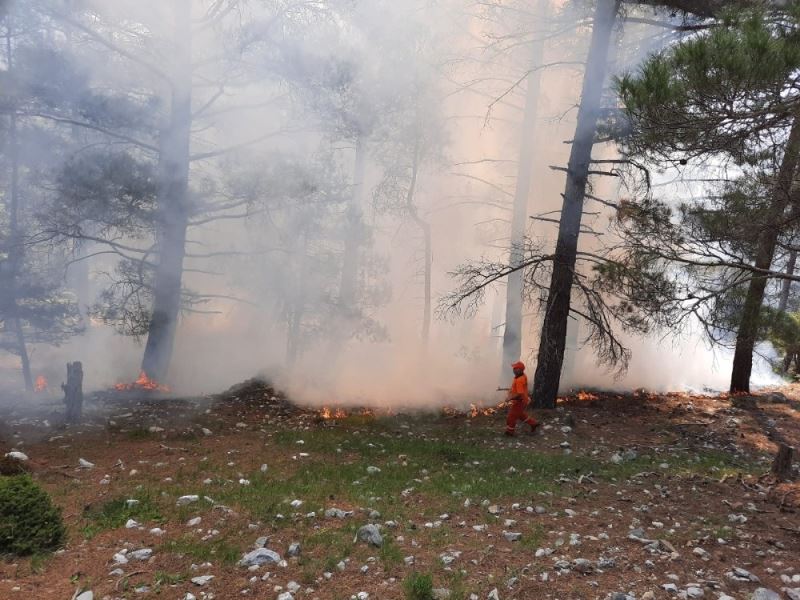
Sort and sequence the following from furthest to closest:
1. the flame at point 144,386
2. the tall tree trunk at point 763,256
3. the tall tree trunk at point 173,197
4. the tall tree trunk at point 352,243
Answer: the tall tree trunk at point 352,243 → the flame at point 144,386 → the tall tree trunk at point 173,197 → the tall tree trunk at point 763,256

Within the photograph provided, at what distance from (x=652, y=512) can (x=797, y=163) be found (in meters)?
5.13

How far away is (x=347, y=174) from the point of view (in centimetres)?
1509

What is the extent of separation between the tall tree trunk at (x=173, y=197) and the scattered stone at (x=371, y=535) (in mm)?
8356

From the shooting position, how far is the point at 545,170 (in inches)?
580

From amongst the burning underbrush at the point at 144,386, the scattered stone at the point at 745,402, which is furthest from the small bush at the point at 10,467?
the scattered stone at the point at 745,402

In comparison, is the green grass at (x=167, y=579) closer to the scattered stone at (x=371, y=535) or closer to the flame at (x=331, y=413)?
the scattered stone at (x=371, y=535)

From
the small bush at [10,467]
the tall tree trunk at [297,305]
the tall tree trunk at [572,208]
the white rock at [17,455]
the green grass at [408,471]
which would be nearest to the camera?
the green grass at [408,471]

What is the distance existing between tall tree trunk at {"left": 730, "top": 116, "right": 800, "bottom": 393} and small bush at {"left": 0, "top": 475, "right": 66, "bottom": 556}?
304 inches

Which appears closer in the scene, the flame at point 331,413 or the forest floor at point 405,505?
the forest floor at point 405,505

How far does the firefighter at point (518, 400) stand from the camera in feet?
27.6

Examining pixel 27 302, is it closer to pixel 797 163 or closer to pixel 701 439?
pixel 701 439

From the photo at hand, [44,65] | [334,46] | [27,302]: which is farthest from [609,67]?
[27,302]

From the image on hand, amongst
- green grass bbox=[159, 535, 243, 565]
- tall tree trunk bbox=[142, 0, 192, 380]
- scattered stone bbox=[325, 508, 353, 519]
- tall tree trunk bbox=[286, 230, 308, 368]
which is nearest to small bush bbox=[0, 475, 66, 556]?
green grass bbox=[159, 535, 243, 565]

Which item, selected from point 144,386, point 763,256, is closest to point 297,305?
point 144,386
